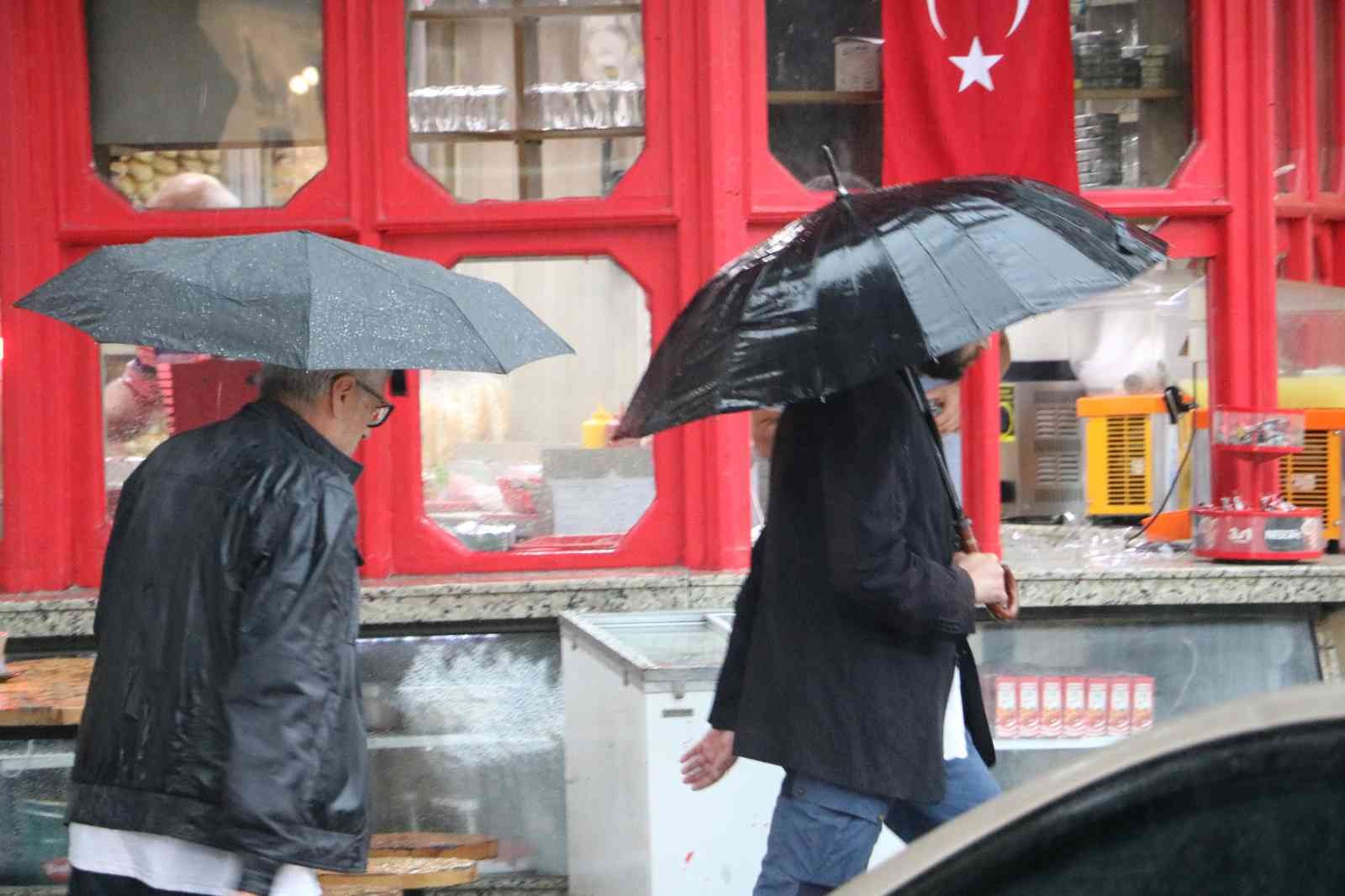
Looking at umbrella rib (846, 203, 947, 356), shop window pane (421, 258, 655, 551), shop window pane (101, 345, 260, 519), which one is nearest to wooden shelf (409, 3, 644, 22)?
shop window pane (421, 258, 655, 551)

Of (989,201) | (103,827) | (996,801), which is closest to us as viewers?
(996,801)

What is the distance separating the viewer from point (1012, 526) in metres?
8.09

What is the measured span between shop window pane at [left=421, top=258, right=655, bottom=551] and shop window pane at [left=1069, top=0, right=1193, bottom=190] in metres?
1.94

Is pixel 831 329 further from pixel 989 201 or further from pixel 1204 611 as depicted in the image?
pixel 1204 611

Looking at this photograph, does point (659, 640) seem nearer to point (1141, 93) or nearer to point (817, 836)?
point (817, 836)

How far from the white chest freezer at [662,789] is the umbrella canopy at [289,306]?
1417 mm

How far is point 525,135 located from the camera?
6.66m

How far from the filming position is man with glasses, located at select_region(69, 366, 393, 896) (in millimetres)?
3137

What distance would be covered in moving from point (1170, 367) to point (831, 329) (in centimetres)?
512

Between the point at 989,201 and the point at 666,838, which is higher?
the point at 989,201

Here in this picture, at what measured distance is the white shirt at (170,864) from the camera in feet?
10.6

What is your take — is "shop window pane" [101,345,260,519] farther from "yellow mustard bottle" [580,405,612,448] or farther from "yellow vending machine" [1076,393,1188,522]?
"yellow vending machine" [1076,393,1188,522]

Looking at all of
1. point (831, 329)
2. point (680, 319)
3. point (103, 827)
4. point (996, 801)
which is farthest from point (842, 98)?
point (996, 801)

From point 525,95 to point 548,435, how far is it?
130 centimetres
